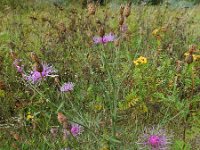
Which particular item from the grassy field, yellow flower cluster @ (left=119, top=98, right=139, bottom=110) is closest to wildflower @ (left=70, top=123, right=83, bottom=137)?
the grassy field

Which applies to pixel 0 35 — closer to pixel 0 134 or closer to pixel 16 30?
pixel 16 30

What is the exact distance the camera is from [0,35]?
4.57 meters

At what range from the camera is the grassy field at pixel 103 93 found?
170cm

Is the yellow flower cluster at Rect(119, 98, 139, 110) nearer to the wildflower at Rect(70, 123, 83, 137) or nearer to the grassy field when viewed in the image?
the grassy field

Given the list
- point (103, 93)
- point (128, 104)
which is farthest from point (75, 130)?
point (128, 104)

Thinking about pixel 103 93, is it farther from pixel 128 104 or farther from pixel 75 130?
pixel 128 104

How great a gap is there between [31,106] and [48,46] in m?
1.00

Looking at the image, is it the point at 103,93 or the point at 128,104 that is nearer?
the point at 103,93

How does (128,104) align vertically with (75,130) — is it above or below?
below

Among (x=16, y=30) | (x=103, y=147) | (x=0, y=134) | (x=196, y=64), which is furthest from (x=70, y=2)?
(x=103, y=147)

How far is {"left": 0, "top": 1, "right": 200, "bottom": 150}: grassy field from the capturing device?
1704mm

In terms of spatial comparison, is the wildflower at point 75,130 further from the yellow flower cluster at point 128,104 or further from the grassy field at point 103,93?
the yellow flower cluster at point 128,104

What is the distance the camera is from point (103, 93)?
1.85 m

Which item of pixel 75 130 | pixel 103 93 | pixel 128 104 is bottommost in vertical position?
pixel 128 104
